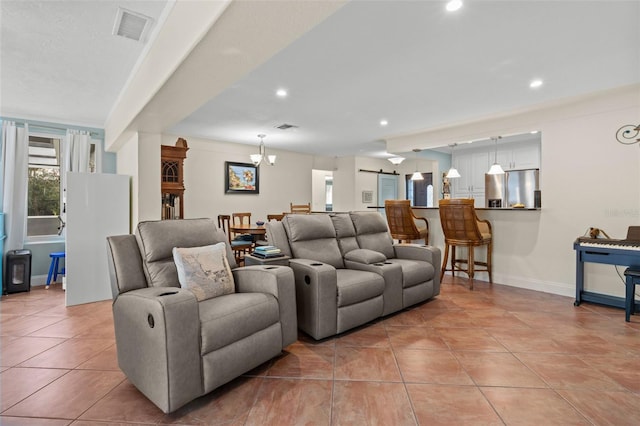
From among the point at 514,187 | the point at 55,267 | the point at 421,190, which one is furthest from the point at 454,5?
the point at 421,190

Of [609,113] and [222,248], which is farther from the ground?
[609,113]

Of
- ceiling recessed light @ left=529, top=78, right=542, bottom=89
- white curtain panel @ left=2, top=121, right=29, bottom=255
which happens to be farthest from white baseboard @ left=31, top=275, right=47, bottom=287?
ceiling recessed light @ left=529, top=78, right=542, bottom=89

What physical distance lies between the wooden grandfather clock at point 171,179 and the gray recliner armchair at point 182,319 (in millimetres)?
2255

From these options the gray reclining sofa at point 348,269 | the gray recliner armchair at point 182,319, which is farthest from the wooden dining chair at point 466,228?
the gray recliner armchair at point 182,319

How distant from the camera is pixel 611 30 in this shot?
2359 millimetres

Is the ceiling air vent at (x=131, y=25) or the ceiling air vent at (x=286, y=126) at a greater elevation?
the ceiling air vent at (x=286, y=126)

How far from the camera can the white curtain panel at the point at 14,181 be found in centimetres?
432

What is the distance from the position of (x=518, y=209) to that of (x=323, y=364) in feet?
11.5

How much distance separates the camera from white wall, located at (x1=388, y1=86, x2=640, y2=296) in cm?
350

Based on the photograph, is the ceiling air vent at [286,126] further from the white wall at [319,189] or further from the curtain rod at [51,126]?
the white wall at [319,189]

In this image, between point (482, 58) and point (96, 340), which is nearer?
point (96, 340)

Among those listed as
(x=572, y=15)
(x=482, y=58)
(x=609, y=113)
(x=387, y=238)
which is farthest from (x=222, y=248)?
(x=609, y=113)

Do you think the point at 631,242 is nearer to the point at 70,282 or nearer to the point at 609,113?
the point at 609,113

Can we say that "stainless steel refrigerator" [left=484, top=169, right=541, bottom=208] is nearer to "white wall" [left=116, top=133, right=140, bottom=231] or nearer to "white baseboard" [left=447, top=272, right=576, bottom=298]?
"white baseboard" [left=447, top=272, right=576, bottom=298]
